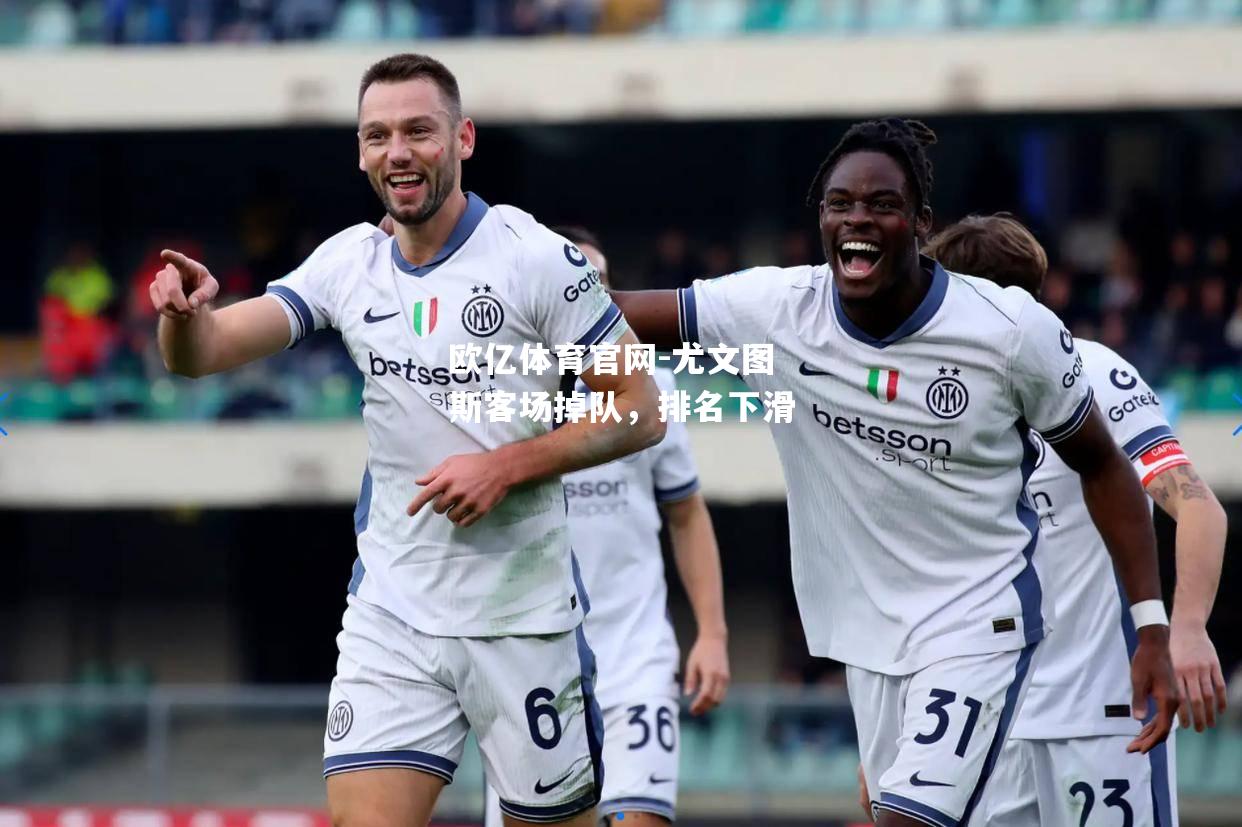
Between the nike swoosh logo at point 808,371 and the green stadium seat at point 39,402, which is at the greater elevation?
the green stadium seat at point 39,402

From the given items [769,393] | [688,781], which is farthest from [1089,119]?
[769,393]

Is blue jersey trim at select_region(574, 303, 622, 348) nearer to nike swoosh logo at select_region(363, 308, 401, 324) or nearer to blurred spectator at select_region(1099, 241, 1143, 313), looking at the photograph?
nike swoosh logo at select_region(363, 308, 401, 324)

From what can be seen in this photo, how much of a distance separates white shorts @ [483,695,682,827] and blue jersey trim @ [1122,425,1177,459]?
2184 mm

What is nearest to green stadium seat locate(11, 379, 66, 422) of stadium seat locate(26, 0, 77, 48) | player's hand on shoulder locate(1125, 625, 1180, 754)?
stadium seat locate(26, 0, 77, 48)

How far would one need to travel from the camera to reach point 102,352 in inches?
704

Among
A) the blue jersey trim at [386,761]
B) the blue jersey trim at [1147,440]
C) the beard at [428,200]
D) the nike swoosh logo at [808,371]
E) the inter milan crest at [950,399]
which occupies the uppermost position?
the beard at [428,200]

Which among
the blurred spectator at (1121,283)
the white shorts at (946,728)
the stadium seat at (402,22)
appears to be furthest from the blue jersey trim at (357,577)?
the stadium seat at (402,22)

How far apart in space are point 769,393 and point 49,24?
598 inches

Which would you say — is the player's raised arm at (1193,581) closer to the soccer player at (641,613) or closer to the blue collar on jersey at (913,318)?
the blue collar on jersey at (913,318)

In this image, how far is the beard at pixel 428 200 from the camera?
4.87 m

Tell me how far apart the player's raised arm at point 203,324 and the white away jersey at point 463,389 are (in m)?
0.09

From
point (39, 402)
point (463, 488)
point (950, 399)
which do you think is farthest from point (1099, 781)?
point (39, 402)

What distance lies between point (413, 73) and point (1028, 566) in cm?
208

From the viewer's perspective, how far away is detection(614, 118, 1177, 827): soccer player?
4859 millimetres
